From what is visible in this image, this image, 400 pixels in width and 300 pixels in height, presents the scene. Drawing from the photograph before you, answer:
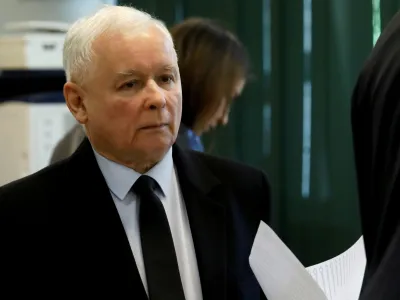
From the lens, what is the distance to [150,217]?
1188mm

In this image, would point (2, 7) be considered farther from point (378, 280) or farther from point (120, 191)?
point (378, 280)

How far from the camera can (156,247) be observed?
1.18 m

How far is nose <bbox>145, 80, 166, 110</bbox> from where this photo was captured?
1125 millimetres

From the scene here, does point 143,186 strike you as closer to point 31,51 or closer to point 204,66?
point 204,66

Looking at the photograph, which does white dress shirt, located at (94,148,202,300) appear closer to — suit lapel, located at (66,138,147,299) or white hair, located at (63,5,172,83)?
suit lapel, located at (66,138,147,299)

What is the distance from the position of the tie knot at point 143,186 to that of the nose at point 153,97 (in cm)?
14

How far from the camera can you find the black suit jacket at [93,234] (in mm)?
1139

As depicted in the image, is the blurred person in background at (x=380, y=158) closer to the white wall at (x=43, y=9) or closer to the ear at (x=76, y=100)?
the ear at (x=76, y=100)

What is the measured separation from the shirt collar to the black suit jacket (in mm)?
14

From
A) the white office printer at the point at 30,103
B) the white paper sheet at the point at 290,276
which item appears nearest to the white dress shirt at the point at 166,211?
the white paper sheet at the point at 290,276

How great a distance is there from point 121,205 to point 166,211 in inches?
3.2

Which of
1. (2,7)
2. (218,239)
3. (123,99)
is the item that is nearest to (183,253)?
(218,239)

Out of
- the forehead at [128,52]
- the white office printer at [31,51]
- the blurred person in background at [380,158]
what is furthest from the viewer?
the white office printer at [31,51]

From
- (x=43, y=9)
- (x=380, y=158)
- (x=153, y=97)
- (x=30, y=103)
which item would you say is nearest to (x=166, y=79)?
(x=153, y=97)
